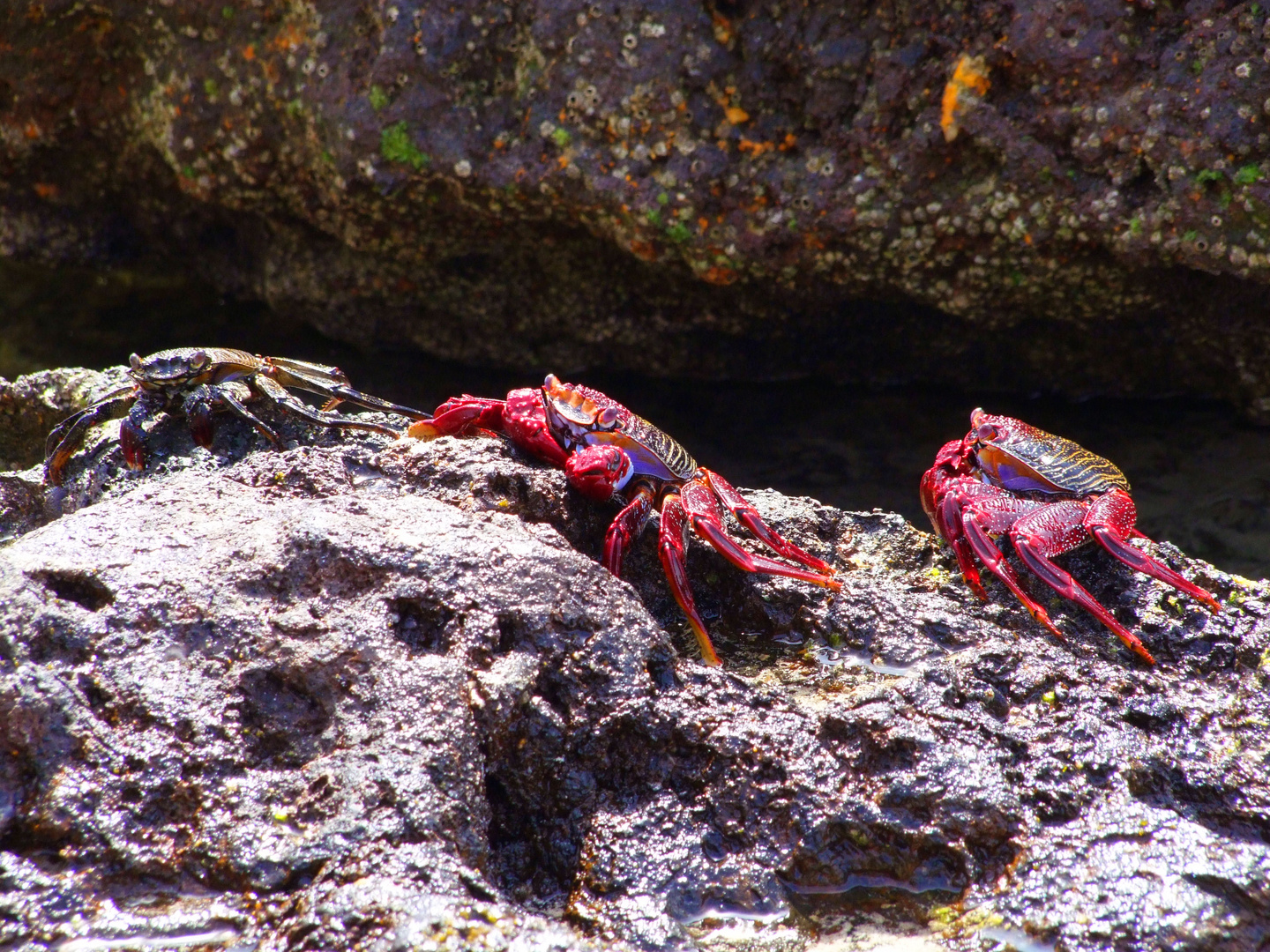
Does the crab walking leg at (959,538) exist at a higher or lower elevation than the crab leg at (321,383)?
higher

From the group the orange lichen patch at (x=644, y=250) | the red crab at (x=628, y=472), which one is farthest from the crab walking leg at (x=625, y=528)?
the orange lichen patch at (x=644, y=250)

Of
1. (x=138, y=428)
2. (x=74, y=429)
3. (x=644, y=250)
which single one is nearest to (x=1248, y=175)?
(x=644, y=250)

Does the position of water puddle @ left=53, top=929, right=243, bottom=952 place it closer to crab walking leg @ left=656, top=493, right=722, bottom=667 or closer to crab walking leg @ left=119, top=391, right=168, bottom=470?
crab walking leg @ left=656, top=493, right=722, bottom=667

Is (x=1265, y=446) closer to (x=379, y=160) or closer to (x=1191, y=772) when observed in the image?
(x=1191, y=772)

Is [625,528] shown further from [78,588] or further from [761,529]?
[78,588]

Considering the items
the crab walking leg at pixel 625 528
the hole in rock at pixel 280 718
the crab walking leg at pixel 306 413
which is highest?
the crab walking leg at pixel 625 528

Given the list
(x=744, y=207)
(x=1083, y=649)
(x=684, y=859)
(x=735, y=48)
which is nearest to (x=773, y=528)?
(x=1083, y=649)

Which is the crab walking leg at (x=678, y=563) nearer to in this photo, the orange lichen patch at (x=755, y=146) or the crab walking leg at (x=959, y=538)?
the crab walking leg at (x=959, y=538)
